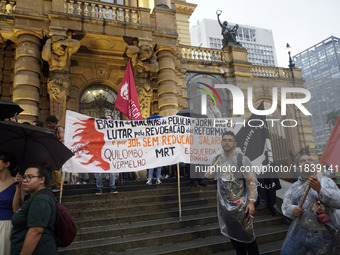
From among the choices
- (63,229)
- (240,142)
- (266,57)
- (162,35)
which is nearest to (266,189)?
(240,142)

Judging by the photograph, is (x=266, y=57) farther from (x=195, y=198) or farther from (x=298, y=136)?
(x=195, y=198)

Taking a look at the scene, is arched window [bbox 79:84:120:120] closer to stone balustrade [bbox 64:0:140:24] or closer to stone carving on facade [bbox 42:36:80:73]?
stone carving on facade [bbox 42:36:80:73]

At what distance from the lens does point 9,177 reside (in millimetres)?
3068

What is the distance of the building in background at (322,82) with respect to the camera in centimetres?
6600

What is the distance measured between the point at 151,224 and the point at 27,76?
7.55m

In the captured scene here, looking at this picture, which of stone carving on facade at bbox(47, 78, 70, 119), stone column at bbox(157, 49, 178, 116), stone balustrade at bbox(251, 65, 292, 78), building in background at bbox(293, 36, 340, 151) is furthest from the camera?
building in background at bbox(293, 36, 340, 151)

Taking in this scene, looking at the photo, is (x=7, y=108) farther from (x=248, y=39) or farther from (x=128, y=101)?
(x=248, y=39)

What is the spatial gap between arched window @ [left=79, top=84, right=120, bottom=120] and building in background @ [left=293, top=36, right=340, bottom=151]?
198 feet

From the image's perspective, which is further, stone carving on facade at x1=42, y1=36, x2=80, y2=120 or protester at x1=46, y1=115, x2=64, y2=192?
stone carving on facade at x1=42, y1=36, x2=80, y2=120

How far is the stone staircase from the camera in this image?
448cm

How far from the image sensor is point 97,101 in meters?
12.1

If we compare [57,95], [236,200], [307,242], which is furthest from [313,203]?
[57,95]

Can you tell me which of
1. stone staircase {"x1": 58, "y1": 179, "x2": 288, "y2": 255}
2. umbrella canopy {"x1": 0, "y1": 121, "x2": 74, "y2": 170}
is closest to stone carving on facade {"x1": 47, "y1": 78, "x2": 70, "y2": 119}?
stone staircase {"x1": 58, "y1": 179, "x2": 288, "y2": 255}

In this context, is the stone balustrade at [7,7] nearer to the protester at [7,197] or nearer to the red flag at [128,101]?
the red flag at [128,101]
